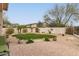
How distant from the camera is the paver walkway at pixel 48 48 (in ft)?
5.67

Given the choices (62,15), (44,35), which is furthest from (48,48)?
(62,15)

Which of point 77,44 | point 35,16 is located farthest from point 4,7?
point 77,44

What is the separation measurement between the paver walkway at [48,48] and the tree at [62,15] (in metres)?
0.12

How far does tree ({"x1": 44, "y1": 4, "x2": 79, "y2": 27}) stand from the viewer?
1.76m

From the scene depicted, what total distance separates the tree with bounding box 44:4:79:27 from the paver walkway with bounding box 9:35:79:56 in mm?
122

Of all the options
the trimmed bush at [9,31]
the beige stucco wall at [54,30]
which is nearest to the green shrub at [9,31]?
the trimmed bush at [9,31]

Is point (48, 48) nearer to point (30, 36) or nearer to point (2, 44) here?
point (30, 36)

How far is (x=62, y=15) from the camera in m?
→ 1.78

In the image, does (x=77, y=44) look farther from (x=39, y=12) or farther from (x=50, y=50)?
(x=39, y=12)

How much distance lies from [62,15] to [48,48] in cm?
29

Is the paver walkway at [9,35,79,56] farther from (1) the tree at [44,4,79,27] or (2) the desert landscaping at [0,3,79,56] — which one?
(1) the tree at [44,4,79,27]

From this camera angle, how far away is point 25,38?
176 centimetres

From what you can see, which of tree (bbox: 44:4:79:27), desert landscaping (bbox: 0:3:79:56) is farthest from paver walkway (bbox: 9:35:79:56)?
tree (bbox: 44:4:79:27)

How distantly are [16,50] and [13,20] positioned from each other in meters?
0.24
